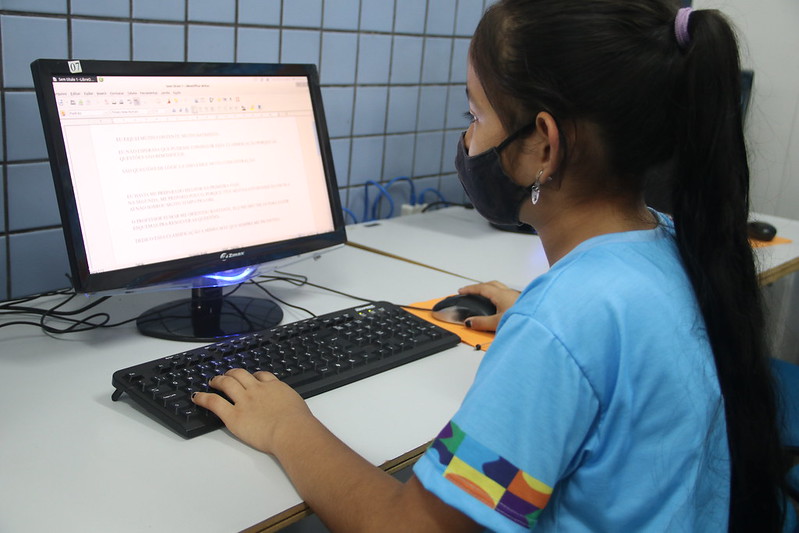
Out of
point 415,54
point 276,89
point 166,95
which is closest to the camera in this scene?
point 166,95

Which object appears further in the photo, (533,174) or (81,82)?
(81,82)

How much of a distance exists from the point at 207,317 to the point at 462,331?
16.2 inches

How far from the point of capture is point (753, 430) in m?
0.75

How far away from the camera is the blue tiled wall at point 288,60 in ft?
4.17

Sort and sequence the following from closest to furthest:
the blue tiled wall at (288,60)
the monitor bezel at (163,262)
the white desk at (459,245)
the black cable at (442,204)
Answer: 1. the monitor bezel at (163,262)
2. the blue tiled wall at (288,60)
3. the white desk at (459,245)
4. the black cable at (442,204)

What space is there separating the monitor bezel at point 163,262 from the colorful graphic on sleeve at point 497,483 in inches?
23.8

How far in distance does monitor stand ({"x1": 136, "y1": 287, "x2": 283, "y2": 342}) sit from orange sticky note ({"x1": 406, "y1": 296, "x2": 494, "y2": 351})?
241mm

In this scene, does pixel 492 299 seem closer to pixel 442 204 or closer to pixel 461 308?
pixel 461 308

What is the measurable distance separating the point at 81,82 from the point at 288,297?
50 cm

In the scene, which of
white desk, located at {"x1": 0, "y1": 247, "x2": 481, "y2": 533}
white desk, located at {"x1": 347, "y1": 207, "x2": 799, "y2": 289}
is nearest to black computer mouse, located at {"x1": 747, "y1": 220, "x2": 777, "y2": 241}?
white desk, located at {"x1": 347, "y1": 207, "x2": 799, "y2": 289}

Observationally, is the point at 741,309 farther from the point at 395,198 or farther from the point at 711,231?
the point at 395,198

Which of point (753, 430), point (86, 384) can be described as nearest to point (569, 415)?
point (753, 430)

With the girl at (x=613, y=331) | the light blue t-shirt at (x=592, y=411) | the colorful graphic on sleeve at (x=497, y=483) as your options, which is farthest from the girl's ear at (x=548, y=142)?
the colorful graphic on sleeve at (x=497, y=483)

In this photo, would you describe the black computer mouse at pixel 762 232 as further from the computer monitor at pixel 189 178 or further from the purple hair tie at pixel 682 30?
the purple hair tie at pixel 682 30
